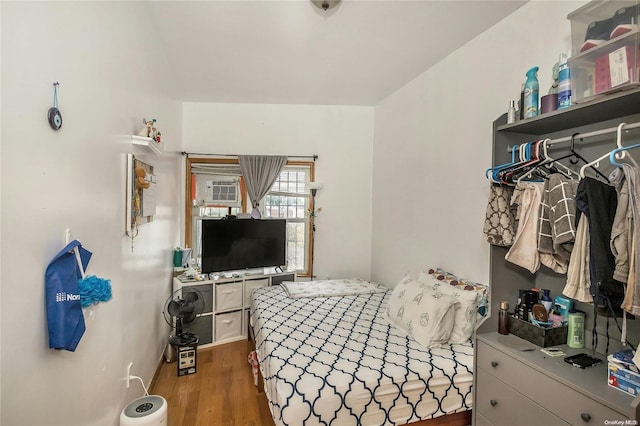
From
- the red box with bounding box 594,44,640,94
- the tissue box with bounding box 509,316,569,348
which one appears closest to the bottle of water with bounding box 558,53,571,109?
the red box with bounding box 594,44,640,94

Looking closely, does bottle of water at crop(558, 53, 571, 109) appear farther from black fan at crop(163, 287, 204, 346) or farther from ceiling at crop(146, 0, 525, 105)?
black fan at crop(163, 287, 204, 346)

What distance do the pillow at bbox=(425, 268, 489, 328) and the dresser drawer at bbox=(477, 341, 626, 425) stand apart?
1.03ft

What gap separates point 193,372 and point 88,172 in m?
2.14

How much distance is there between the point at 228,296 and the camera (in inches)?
136

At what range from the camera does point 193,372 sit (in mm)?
2824

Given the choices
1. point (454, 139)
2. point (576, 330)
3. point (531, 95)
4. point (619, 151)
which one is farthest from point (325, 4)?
point (576, 330)

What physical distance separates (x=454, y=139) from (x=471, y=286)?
1204mm

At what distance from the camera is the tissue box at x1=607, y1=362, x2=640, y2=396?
120 centimetres

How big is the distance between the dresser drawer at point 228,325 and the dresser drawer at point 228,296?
0.09 metres

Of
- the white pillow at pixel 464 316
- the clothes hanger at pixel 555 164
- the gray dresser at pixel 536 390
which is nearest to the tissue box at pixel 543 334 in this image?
the gray dresser at pixel 536 390

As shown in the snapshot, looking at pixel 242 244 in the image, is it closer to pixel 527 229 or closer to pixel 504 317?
pixel 504 317

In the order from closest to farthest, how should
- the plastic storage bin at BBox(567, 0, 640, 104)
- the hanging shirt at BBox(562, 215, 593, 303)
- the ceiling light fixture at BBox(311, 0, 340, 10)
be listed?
the plastic storage bin at BBox(567, 0, 640, 104) → the hanging shirt at BBox(562, 215, 593, 303) → the ceiling light fixture at BBox(311, 0, 340, 10)

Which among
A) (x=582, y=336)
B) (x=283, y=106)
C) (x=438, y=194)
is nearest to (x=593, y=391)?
(x=582, y=336)

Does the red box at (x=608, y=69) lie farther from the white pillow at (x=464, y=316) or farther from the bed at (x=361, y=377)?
the bed at (x=361, y=377)
